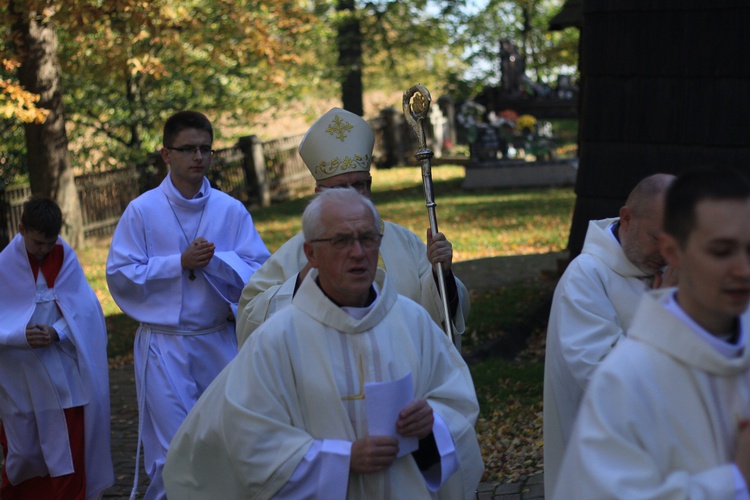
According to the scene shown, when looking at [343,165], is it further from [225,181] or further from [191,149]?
[225,181]

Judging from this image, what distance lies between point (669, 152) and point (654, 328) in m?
6.37

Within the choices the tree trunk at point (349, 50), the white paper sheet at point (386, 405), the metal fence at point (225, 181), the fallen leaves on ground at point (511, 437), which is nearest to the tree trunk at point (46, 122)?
the metal fence at point (225, 181)

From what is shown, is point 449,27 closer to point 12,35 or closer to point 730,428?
point 12,35

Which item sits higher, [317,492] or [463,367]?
[463,367]

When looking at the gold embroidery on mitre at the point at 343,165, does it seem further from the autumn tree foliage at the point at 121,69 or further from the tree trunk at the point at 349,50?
the tree trunk at the point at 349,50

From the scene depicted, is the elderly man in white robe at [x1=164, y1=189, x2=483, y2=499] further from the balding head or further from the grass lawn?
the grass lawn

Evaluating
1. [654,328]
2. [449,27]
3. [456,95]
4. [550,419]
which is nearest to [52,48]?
[550,419]

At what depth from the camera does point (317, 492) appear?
3699mm

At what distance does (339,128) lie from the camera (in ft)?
18.4

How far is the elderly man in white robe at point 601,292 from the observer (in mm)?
4344

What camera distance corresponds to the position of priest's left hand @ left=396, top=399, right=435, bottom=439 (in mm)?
3701

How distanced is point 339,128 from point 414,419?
2240 millimetres

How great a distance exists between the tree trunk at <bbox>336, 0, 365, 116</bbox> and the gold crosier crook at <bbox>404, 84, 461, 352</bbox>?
1860cm

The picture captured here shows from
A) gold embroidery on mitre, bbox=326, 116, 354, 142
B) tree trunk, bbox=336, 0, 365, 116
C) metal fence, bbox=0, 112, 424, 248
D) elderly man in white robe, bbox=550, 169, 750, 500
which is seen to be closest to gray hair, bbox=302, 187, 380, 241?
elderly man in white robe, bbox=550, 169, 750, 500
